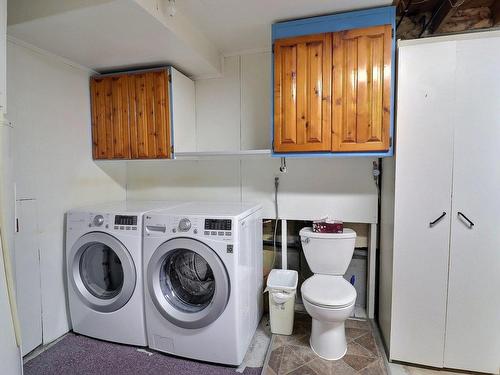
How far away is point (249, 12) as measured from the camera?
1.74 metres

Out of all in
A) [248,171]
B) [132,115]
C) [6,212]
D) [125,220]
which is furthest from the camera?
[248,171]

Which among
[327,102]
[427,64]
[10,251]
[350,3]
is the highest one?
[350,3]

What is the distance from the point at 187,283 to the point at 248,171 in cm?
106

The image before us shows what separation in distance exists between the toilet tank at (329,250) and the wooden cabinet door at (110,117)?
170 cm

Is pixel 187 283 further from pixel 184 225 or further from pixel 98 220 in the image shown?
pixel 98 220

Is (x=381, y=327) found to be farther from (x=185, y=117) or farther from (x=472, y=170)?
(x=185, y=117)

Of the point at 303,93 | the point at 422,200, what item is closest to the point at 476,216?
the point at 422,200

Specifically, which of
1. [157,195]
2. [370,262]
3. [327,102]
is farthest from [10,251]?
[370,262]

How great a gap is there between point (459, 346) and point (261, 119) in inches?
84.3

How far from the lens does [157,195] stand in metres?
2.68

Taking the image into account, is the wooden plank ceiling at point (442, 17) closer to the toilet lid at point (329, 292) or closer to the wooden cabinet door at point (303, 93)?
the wooden cabinet door at point (303, 93)

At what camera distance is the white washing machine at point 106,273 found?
1.90 metres

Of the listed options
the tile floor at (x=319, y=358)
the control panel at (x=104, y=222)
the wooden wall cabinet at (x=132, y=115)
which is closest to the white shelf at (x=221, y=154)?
the wooden wall cabinet at (x=132, y=115)

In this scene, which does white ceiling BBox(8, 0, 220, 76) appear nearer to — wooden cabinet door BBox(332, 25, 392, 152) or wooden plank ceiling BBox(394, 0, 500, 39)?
wooden cabinet door BBox(332, 25, 392, 152)
